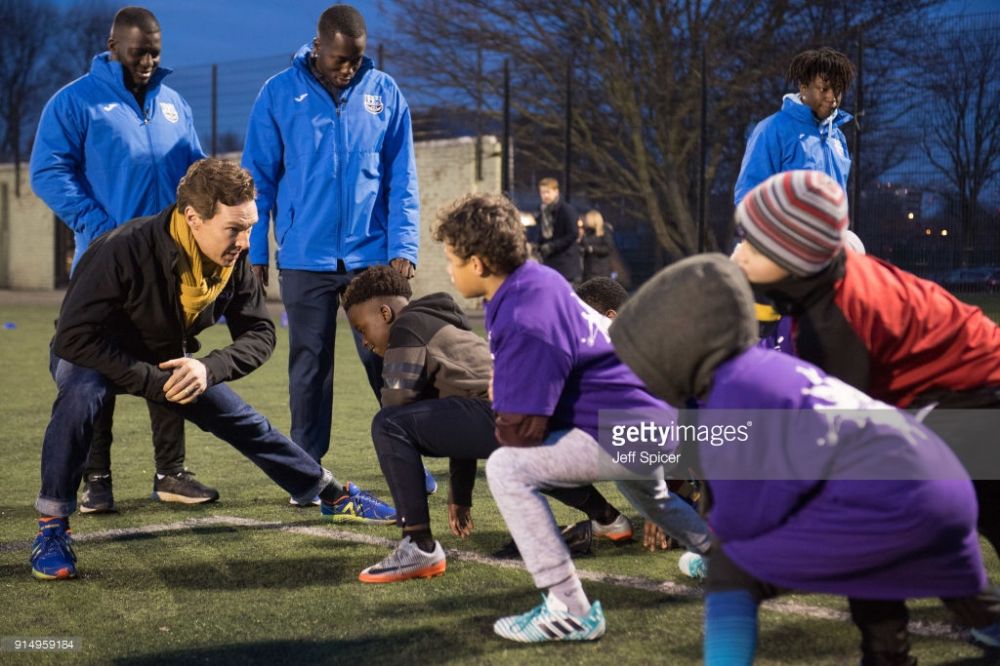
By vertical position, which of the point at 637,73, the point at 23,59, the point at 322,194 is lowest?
the point at 322,194

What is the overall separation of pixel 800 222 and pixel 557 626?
54.0 inches

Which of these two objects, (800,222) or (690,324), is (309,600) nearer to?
(690,324)

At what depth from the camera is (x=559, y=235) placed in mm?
13906

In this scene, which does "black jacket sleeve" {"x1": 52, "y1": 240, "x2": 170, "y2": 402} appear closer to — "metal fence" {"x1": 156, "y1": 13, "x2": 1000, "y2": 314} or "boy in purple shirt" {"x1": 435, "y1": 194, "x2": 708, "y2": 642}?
"boy in purple shirt" {"x1": 435, "y1": 194, "x2": 708, "y2": 642}

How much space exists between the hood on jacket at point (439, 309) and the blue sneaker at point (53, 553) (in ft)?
4.80

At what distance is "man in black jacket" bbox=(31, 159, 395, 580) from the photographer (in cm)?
410

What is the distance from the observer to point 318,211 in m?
5.52

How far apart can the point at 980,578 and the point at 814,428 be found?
0.52 metres

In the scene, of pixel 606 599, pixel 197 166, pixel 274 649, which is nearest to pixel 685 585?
pixel 606 599

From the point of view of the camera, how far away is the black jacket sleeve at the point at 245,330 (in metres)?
4.44

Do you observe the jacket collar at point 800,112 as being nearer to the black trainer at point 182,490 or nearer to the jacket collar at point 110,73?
the jacket collar at point 110,73

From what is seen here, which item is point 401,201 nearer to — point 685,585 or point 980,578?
point 685,585

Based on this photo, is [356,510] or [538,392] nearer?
[538,392]

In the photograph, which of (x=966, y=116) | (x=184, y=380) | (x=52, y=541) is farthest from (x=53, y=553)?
(x=966, y=116)
